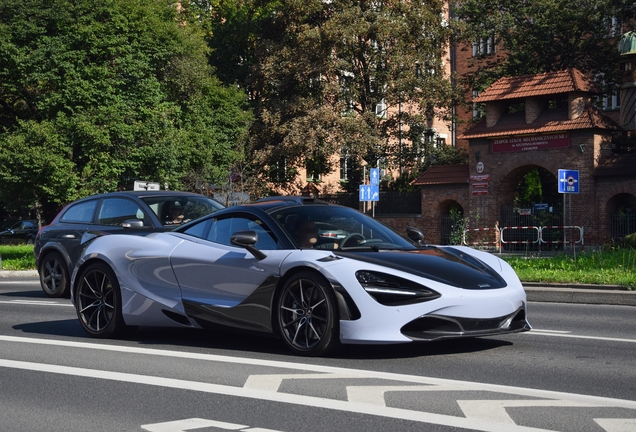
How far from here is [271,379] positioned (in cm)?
716

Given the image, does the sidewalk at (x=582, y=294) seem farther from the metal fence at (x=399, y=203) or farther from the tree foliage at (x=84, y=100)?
the metal fence at (x=399, y=203)

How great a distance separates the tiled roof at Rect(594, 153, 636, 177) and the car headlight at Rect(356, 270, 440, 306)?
109 ft

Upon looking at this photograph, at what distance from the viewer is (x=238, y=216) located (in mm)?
9273

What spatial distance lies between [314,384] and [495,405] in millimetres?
1426

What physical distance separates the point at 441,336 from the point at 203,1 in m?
57.2

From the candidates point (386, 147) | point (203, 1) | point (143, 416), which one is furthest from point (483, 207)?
point (143, 416)

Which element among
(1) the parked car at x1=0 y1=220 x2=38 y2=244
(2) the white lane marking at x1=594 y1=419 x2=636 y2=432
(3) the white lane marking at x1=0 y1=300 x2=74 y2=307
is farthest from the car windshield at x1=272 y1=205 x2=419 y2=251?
(1) the parked car at x1=0 y1=220 x2=38 y2=244

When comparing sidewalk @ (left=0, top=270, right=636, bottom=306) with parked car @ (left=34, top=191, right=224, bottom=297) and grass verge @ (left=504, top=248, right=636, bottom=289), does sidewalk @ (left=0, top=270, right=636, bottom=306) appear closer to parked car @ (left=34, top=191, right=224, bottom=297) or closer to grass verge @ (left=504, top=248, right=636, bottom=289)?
grass verge @ (left=504, top=248, right=636, bottom=289)

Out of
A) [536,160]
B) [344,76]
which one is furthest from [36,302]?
[344,76]

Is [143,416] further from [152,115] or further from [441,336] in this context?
[152,115]

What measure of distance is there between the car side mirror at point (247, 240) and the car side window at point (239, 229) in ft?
0.40

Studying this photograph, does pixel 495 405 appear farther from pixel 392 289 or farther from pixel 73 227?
pixel 73 227

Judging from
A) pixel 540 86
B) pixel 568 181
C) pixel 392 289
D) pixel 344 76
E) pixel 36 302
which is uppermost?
pixel 344 76

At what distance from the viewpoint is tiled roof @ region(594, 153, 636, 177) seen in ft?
129
